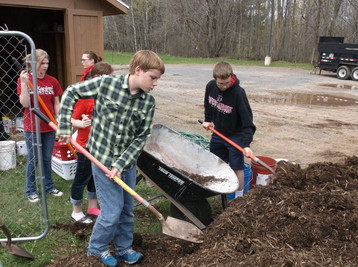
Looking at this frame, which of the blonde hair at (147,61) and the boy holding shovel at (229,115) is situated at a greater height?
the blonde hair at (147,61)

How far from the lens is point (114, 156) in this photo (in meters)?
2.54

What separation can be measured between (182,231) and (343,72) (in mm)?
18726

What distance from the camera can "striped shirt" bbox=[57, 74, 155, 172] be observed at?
2.42 m

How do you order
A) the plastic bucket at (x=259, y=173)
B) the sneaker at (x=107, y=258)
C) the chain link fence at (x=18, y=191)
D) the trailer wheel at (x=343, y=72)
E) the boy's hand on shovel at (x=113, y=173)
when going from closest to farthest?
the boy's hand on shovel at (x=113, y=173) → the sneaker at (x=107, y=258) → the chain link fence at (x=18, y=191) → the plastic bucket at (x=259, y=173) → the trailer wheel at (x=343, y=72)

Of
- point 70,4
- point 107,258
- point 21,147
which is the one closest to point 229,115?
point 107,258

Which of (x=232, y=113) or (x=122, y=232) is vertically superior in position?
(x=232, y=113)

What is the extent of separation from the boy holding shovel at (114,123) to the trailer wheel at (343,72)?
1863cm

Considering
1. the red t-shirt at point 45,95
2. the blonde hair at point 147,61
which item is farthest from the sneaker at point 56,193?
the blonde hair at point 147,61

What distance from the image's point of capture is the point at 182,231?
286cm

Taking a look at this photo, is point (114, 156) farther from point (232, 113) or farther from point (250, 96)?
point (250, 96)

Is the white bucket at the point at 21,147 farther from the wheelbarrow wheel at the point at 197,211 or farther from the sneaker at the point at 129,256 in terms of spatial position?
the sneaker at the point at 129,256

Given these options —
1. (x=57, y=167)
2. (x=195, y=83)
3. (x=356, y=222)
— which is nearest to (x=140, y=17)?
(x=195, y=83)

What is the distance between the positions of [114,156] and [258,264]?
129 centimetres

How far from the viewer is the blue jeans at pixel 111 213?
8.45ft
